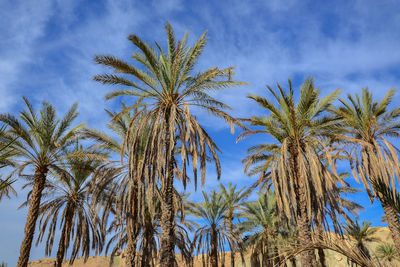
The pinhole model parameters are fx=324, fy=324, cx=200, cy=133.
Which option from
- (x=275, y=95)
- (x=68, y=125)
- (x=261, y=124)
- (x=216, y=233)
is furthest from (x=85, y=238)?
(x=275, y=95)

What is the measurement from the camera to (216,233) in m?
28.2

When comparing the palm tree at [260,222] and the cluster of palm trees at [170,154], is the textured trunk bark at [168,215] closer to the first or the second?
the cluster of palm trees at [170,154]

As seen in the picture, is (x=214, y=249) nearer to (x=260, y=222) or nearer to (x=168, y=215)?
(x=260, y=222)

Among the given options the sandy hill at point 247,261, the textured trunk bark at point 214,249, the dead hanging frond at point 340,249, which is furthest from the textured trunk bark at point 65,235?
the sandy hill at point 247,261

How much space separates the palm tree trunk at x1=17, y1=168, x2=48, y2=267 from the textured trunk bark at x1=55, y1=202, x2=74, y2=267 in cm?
524

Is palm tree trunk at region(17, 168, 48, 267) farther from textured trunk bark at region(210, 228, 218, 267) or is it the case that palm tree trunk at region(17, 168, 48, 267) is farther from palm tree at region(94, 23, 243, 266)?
textured trunk bark at region(210, 228, 218, 267)

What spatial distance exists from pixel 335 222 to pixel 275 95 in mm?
7400

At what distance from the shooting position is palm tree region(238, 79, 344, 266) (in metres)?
15.9

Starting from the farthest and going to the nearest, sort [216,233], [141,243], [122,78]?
[216,233], [141,243], [122,78]

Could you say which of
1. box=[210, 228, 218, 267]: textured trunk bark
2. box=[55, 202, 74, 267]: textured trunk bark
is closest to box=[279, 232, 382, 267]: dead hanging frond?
box=[55, 202, 74, 267]: textured trunk bark

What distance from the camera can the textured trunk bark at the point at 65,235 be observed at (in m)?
20.1

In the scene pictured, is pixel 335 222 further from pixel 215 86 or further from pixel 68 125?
pixel 68 125

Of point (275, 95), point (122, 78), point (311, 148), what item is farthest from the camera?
point (275, 95)

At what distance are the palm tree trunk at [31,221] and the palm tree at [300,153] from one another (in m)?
11.0
